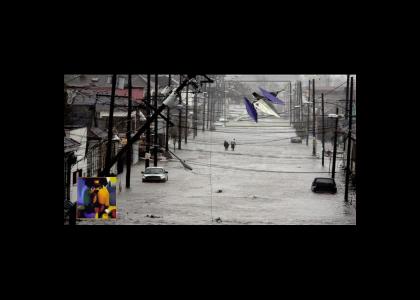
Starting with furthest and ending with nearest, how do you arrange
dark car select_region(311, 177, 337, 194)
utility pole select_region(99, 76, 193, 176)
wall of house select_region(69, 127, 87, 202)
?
1. dark car select_region(311, 177, 337, 194)
2. wall of house select_region(69, 127, 87, 202)
3. utility pole select_region(99, 76, 193, 176)

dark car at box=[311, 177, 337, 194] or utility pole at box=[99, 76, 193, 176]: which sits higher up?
utility pole at box=[99, 76, 193, 176]

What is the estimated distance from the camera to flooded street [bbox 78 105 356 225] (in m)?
14.2

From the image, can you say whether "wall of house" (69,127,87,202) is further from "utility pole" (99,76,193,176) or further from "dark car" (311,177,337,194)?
"dark car" (311,177,337,194)

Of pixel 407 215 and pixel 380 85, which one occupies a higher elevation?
pixel 380 85

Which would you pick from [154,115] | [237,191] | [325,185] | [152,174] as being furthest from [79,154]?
[325,185]

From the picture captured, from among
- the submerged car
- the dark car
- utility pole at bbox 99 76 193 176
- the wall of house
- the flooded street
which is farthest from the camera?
the submerged car

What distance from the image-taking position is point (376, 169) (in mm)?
4727

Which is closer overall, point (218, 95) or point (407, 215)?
point (407, 215)

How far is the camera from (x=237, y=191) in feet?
63.2

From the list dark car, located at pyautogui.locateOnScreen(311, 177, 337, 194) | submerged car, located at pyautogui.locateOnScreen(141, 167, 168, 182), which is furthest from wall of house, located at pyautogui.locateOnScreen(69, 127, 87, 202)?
dark car, located at pyautogui.locateOnScreen(311, 177, 337, 194)

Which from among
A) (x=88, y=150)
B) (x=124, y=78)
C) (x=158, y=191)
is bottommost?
(x=158, y=191)

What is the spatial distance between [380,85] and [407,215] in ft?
3.75
